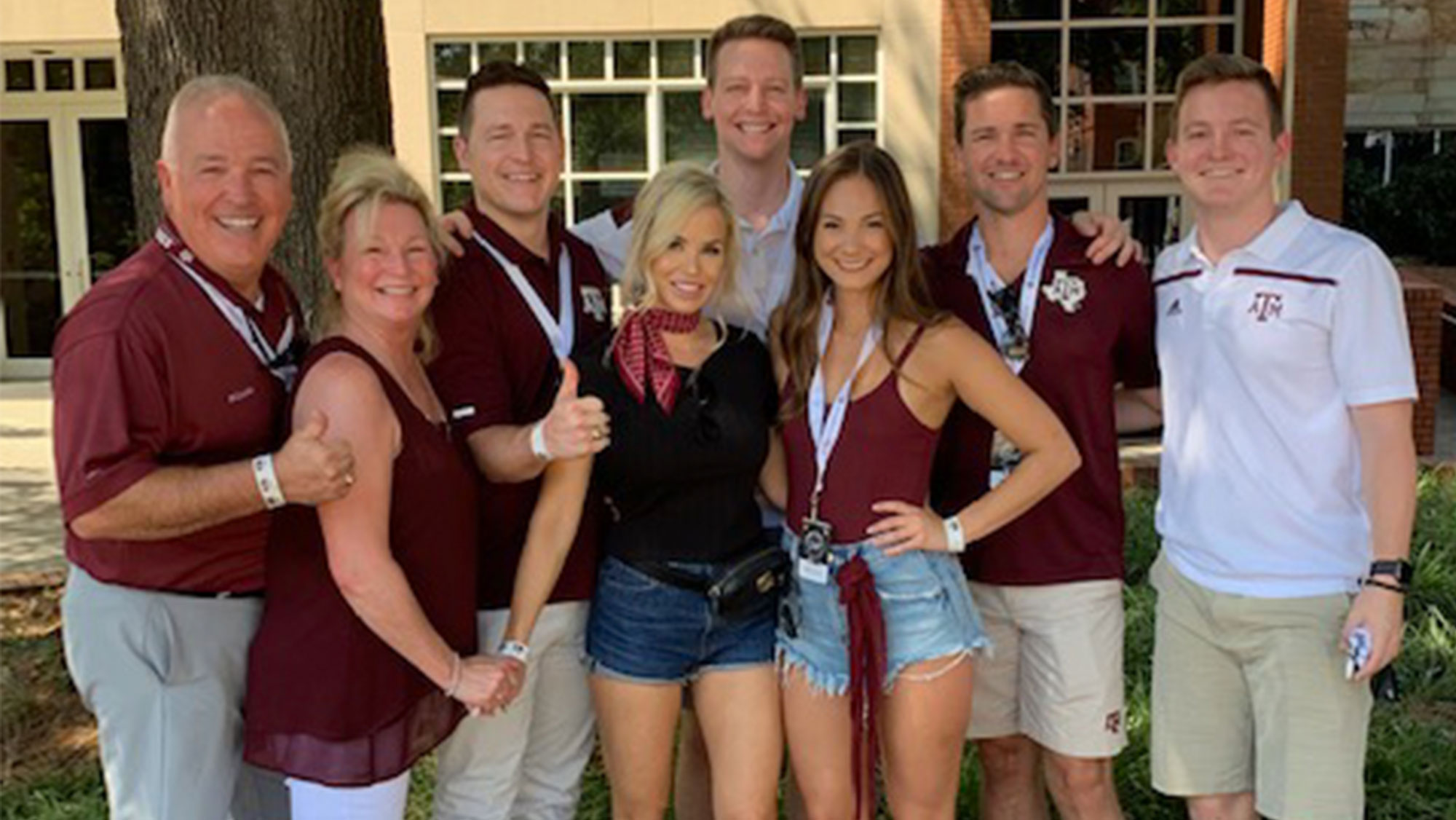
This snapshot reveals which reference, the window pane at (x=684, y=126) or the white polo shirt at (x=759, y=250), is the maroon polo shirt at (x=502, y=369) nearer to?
the white polo shirt at (x=759, y=250)

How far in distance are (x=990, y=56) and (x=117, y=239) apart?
9.54m

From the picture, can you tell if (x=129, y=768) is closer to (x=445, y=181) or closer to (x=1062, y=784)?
(x=1062, y=784)

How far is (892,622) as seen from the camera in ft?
10.9

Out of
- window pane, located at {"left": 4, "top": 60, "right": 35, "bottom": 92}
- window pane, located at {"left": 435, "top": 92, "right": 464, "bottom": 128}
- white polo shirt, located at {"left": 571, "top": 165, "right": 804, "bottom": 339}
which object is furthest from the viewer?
window pane, located at {"left": 4, "top": 60, "right": 35, "bottom": 92}

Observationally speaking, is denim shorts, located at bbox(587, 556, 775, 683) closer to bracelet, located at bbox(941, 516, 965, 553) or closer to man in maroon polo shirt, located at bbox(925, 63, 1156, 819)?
bracelet, located at bbox(941, 516, 965, 553)

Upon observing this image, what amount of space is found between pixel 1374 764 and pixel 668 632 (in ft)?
9.44

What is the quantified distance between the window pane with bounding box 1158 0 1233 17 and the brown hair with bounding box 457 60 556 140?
13.9 metres

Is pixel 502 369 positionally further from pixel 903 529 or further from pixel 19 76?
pixel 19 76

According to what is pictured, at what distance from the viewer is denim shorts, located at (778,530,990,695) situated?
332 cm

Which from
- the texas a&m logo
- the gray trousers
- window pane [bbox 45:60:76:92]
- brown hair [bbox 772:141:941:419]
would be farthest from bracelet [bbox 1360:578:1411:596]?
window pane [bbox 45:60:76:92]

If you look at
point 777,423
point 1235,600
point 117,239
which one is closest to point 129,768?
point 777,423

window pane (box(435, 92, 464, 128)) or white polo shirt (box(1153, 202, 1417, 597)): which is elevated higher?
window pane (box(435, 92, 464, 128))

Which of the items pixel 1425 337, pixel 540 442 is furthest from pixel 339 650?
pixel 1425 337

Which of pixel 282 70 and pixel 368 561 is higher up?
pixel 282 70
